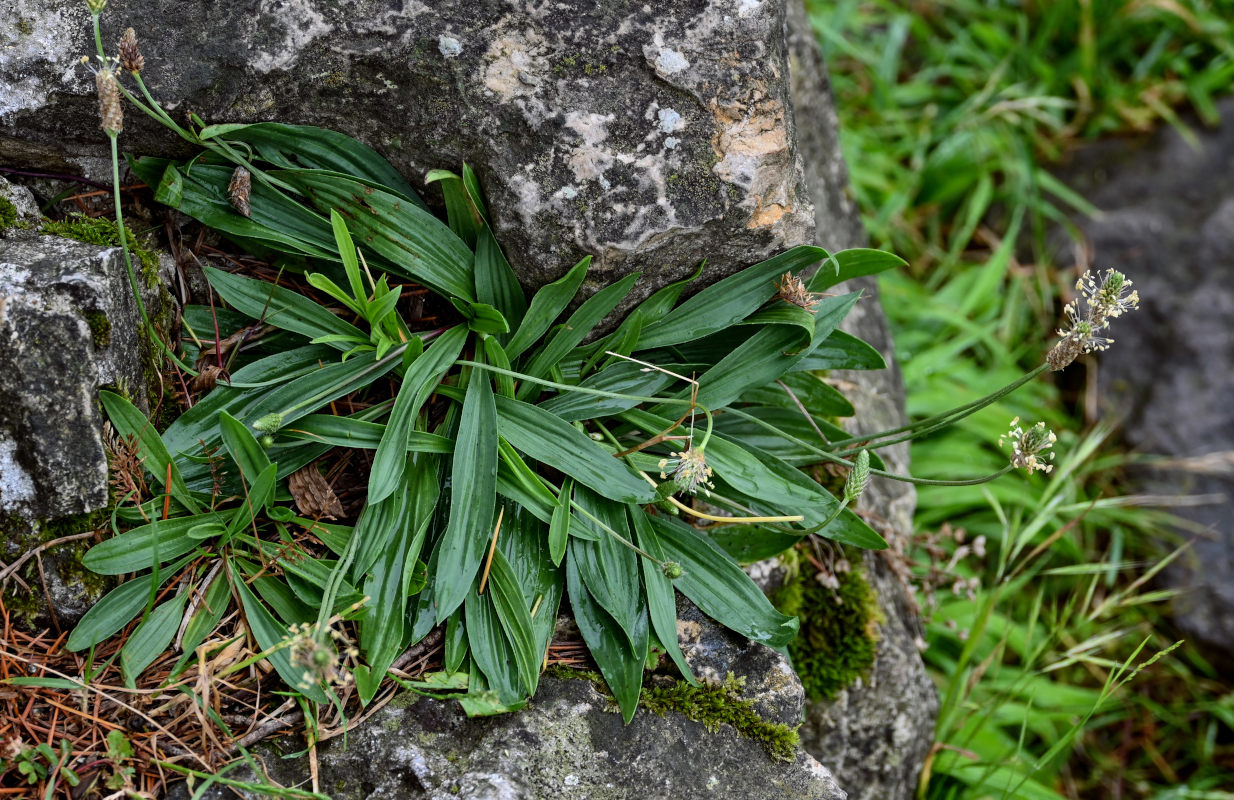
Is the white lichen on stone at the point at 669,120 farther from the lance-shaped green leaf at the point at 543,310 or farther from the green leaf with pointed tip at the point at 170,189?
the green leaf with pointed tip at the point at 170,189

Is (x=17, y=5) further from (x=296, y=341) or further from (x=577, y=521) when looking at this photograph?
(x=577, y=521)

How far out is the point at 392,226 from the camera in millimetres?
2531

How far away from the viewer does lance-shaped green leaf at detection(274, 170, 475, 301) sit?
2504 millimetres

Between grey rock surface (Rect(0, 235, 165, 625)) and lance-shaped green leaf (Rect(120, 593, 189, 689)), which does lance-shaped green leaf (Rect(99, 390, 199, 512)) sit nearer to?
grey rock surface (Rect(0, 235, 165, 625))

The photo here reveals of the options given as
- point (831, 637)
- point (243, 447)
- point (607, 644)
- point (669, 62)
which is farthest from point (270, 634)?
point (669, 62)

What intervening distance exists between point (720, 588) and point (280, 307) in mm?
1509

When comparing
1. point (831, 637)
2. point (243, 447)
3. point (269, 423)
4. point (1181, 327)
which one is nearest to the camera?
point (269, 423)

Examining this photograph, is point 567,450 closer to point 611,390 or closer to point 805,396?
point 611,390

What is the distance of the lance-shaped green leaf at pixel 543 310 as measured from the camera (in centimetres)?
250

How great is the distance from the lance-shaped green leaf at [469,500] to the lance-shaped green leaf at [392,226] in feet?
1.19

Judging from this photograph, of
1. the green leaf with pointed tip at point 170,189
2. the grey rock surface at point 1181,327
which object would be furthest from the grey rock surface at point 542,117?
the grey rock surface at point 1181,327

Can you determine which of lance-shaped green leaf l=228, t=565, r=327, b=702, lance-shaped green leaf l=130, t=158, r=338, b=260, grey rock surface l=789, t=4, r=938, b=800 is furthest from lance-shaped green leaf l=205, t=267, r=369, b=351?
grey rock surface l=789, t=4, r=938, b=800

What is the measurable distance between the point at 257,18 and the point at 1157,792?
15.4ft

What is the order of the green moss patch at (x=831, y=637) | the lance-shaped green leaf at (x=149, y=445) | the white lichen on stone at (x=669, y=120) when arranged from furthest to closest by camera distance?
the green moss patch at (x=831, y=637)
the white lichen on stone at (x=669, y=120)
the lance-shaped green leaf at (x=149, y=445)
